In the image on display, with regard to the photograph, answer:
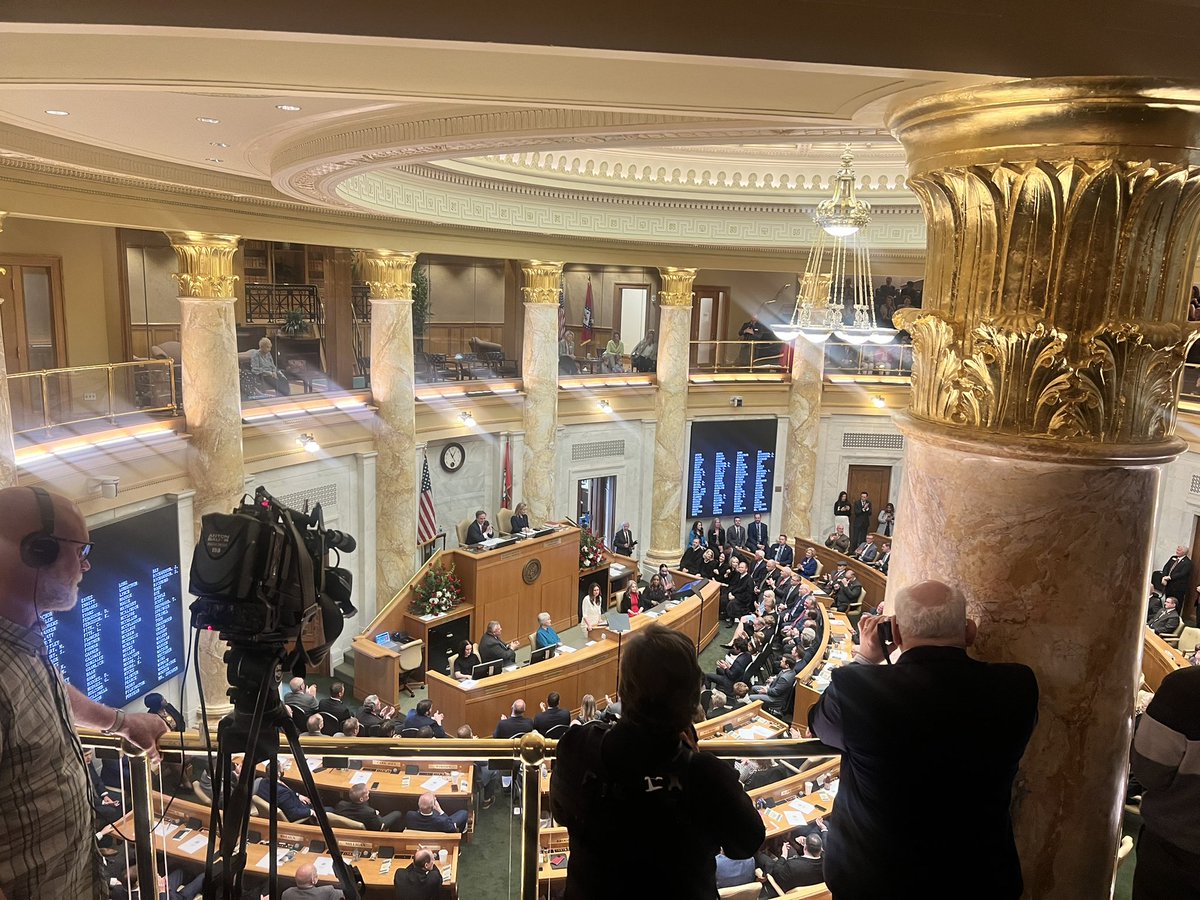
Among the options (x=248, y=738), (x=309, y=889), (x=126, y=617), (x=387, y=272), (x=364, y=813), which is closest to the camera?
(x=248, y=738)

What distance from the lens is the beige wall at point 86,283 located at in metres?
11.4

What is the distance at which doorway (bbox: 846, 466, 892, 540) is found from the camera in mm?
19889

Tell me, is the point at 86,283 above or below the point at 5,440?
above

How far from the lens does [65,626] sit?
8.59 meters

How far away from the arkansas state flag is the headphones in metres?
18.8

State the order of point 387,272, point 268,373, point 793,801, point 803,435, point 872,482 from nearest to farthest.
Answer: point 793,801 → point 268,373 → point 387,272 → point 803,435 → point 872,482

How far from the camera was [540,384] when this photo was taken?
15.6 m

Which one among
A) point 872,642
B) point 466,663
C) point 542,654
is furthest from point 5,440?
point 872,642

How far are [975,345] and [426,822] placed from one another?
565cm

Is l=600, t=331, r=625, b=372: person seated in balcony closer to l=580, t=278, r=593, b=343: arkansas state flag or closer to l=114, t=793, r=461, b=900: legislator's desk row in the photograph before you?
l=580, t=278, r=593, b=343: arkansas state flag

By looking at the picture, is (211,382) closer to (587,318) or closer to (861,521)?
(587,318)

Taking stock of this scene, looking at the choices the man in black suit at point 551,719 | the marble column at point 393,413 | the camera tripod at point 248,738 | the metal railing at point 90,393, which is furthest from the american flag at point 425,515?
the camera tripod at point 248,738

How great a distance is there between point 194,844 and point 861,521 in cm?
1661

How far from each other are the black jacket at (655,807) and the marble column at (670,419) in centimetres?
1488
